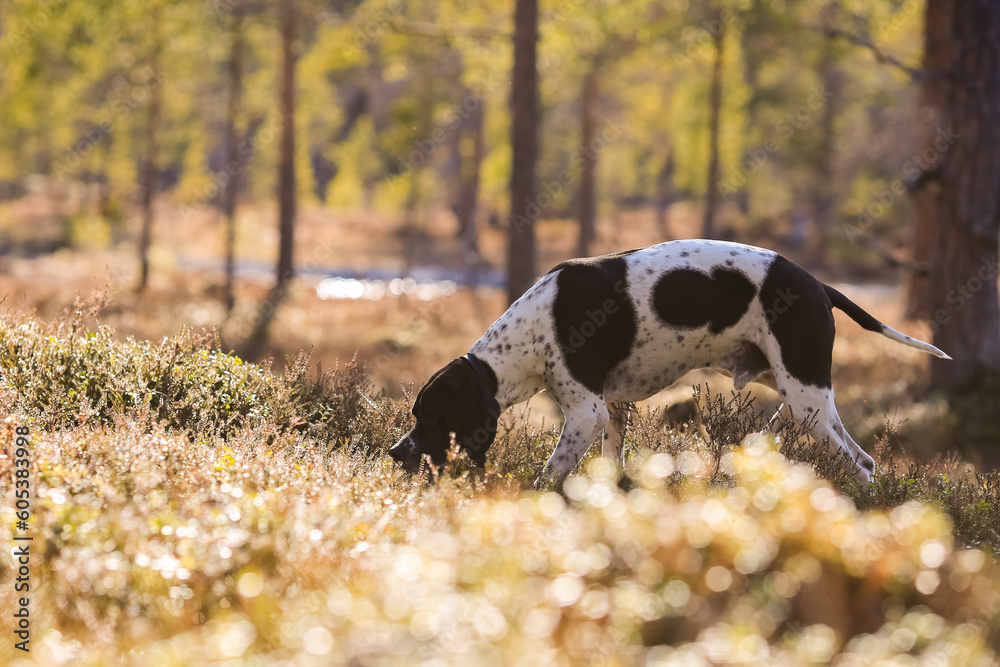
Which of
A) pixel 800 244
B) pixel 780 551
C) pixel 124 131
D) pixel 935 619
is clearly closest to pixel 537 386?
pixel 780 551

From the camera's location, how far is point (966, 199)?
9.97 m

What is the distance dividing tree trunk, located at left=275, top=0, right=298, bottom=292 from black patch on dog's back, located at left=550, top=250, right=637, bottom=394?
13.2m

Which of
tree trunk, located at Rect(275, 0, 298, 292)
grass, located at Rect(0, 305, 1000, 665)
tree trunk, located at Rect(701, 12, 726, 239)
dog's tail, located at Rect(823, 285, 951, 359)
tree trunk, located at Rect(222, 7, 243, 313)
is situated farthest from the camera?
tree trunk, located at Rect(701, 12, 726, 239)

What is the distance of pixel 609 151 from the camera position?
2063 inches

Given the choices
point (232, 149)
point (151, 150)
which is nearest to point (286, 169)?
point (232, 149)

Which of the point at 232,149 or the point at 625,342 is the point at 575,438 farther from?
the point at 232,149

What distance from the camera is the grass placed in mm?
2684

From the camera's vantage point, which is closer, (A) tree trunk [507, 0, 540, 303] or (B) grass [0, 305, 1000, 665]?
(B) grass [0, 305, 1000, 665]

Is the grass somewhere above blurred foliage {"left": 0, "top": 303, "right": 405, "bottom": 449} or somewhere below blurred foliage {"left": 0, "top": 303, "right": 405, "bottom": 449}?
above

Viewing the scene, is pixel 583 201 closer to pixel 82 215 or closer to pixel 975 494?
pixel 975 494

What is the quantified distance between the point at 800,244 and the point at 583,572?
4156 cm

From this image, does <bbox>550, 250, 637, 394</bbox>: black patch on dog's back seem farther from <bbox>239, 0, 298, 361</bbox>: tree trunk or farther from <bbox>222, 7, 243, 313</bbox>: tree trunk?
<bbox>222, 7, 243, 313</bbox>: tree trunk

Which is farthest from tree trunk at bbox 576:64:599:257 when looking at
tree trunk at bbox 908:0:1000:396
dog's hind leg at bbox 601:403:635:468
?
dog's hind leg at bbox 601:403:635:468

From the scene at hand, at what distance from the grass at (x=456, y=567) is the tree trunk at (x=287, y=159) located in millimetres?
13552
